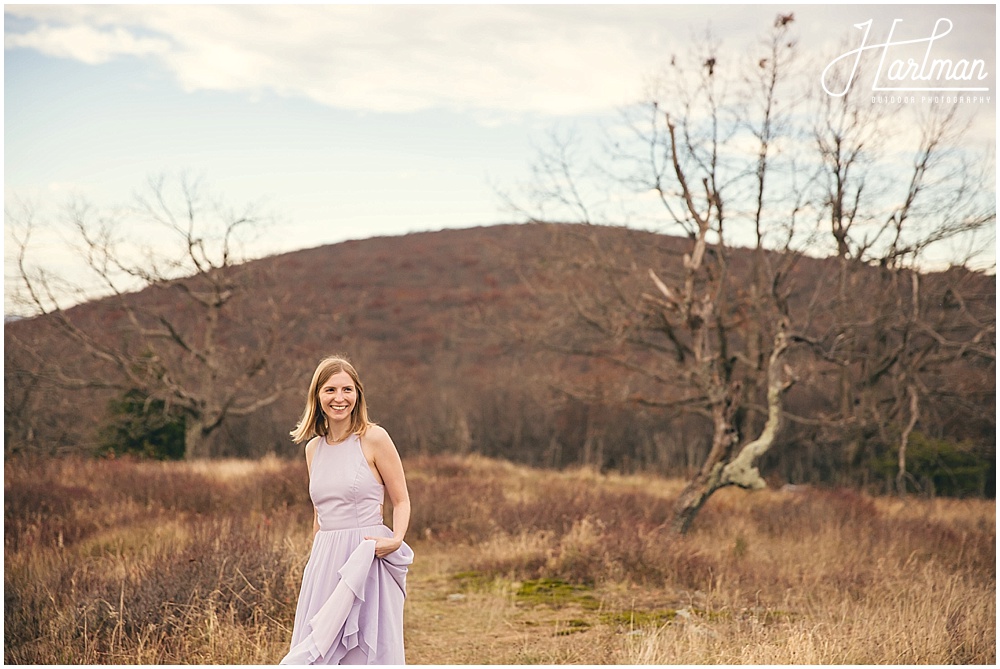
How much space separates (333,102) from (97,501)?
67.6ft

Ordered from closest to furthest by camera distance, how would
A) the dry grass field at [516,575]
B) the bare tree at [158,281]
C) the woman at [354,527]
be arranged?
the woman at [354,527] → the dry grass field at [516,575] → the bare tree at [158,281]

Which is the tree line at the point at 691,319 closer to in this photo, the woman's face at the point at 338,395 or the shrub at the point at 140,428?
the shrub at the point at 140,428

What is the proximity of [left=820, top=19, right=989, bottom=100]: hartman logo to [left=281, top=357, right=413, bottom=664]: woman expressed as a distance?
24.1ft

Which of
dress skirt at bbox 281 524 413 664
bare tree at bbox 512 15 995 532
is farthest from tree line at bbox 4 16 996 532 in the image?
dress skirt at bbox 281 524 413 664

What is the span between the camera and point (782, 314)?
11.2m

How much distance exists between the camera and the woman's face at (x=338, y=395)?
12.7ft

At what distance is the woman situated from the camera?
A: 3.81 metres

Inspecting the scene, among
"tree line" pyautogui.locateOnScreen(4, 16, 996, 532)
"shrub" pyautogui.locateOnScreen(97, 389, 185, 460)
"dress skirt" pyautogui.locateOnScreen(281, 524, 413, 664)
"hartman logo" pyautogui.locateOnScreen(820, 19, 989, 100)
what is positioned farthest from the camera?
"shrub" pyautogui.locateOnScreen(97, 389, 185, 460)

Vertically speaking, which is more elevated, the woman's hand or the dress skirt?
the woman's hand

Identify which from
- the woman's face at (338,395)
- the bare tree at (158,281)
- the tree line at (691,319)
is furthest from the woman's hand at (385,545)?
the bare tree at (158,281)

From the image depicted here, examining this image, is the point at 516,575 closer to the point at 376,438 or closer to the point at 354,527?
the point at 354,527

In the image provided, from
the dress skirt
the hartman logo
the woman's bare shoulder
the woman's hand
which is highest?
the hartman logo

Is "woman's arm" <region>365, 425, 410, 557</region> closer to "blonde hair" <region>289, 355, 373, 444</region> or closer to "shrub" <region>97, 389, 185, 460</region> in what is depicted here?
"blonde hair" <region>289, 355, 373, 444</region>

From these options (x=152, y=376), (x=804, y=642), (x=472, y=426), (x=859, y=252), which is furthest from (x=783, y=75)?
(x=472, y=426)
